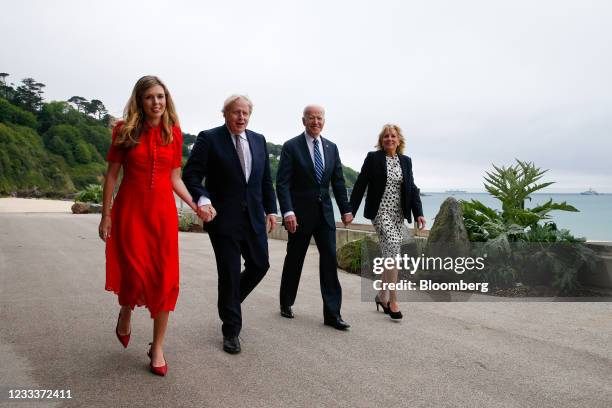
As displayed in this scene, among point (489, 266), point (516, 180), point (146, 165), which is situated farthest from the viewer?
point (516, 180)

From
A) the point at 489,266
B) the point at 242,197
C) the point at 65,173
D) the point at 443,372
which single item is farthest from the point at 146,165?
the point at 65,173

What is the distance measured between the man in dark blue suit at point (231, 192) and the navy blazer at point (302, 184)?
0.58 metres

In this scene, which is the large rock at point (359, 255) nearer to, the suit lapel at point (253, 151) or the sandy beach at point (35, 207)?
the suit lapel at point (253, 151)

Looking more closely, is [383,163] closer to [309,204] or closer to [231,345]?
[309,204]

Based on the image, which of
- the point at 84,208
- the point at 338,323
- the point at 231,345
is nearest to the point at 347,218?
the point at 338,323

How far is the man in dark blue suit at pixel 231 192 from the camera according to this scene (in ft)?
14.5

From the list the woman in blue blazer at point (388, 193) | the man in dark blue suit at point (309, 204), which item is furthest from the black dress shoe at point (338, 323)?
the woman in blue blazer at point (388, 193)

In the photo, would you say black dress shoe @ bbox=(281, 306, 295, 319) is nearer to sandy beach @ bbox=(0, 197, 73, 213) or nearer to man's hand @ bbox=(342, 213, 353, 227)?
man's hand @ bbox=(342, 213, 353, 227)

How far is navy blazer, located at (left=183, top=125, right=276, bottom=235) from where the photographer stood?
14.6 feet

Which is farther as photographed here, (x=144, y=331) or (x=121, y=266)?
(x=144, y=331)

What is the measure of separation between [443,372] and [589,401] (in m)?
Result: 0.90

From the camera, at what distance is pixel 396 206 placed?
222 inches

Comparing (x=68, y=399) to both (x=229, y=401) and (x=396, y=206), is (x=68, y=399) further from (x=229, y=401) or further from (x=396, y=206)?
(x=396, y=206)

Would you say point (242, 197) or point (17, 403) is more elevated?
point (242, 197)
